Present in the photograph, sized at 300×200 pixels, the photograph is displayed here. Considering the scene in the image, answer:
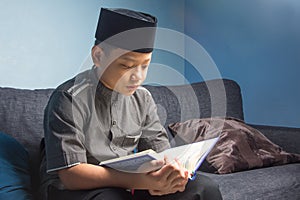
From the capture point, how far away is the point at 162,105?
2.18 meters

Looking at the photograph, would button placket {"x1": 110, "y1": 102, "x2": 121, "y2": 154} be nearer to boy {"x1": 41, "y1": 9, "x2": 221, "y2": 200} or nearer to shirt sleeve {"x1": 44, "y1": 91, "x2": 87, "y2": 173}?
boy {"x1": 41, "y1": 9, "x2": 221, "y2": 200}

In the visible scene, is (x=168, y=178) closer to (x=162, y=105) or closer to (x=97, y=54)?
(x=97, y=54)

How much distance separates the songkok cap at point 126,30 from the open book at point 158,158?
1.01 ft

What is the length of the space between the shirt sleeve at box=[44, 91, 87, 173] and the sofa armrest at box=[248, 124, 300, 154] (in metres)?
1.23

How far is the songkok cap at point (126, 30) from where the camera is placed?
1.32 metres

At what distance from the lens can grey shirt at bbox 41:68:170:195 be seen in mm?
1251

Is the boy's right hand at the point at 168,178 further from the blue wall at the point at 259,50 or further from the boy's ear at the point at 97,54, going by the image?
the blue wall at the point at 259,50

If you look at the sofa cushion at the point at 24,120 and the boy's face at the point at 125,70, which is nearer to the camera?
the boy's face at the point at 125,70

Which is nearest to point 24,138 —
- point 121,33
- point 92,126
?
point 92,126

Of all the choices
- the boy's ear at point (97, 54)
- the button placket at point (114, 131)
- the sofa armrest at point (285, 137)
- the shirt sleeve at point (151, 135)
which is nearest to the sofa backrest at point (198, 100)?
the sofa armrest at point (285, 137)

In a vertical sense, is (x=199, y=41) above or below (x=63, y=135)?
above

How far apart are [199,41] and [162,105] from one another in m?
0.90

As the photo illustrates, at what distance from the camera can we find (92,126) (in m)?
1.36

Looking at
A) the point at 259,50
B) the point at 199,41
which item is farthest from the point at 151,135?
the point at 199,41
